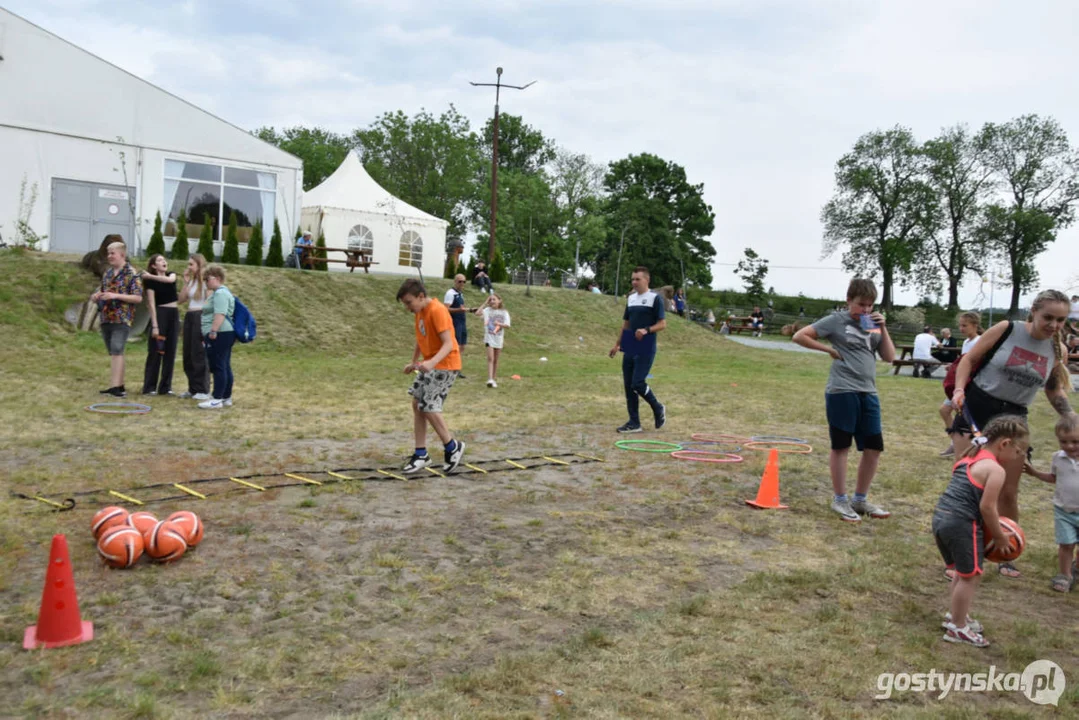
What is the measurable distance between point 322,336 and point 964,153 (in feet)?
217

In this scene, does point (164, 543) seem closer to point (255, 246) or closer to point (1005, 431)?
point (1005, 431)

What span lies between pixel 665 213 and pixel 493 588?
249 ft

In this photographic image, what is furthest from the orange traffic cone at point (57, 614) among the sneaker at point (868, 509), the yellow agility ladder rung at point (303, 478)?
the sneaker at point (868, 509)

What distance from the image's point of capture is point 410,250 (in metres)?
36.0

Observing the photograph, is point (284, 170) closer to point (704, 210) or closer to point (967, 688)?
point (967, 688)

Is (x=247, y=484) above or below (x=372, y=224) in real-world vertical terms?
below

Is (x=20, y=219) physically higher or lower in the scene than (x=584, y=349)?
higher

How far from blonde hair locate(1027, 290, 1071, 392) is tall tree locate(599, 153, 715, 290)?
234 feet

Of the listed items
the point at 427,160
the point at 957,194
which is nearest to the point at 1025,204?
the point at 957,194

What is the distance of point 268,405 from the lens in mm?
12016

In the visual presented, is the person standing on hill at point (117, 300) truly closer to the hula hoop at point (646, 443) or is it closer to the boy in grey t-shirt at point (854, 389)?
the hula hoop at point (646, 443)

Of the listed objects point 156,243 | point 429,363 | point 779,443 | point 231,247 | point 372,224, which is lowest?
point 779,443

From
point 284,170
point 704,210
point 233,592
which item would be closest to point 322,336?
point 284,170

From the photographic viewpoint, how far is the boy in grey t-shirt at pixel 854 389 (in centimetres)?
686
